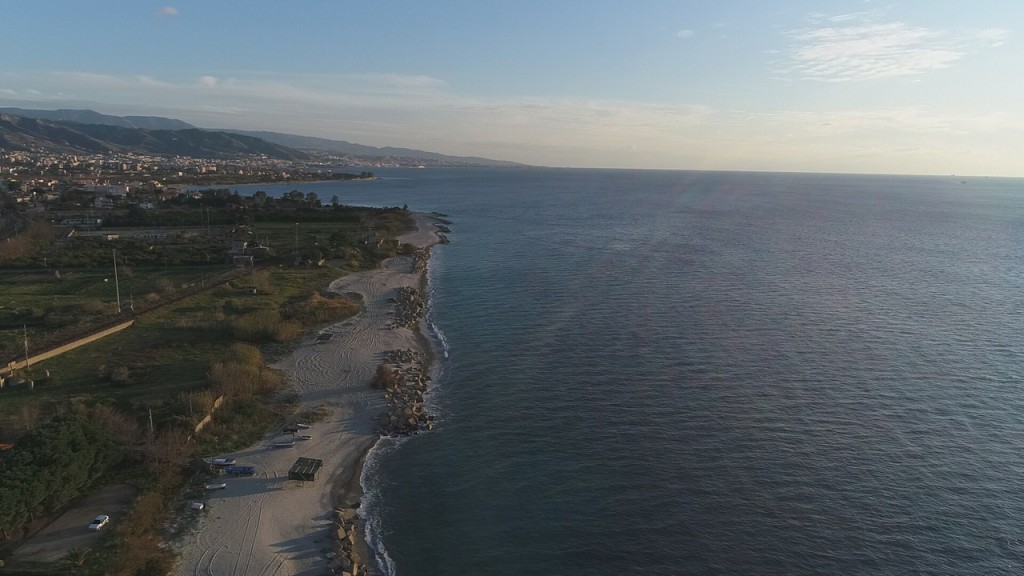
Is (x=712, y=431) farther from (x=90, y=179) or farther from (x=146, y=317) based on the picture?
(x=90, y=179)

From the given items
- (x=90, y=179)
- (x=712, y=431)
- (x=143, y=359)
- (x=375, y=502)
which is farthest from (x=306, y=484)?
(x=90, y=179)

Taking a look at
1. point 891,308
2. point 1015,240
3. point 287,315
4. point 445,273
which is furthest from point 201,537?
point 1015,240

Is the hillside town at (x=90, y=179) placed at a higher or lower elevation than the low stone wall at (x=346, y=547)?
higher

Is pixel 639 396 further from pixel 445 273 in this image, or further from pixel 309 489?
pixel 445 273

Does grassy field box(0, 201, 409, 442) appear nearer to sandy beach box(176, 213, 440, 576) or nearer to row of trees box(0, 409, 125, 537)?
row of trees box(0, 409, 125, 537)

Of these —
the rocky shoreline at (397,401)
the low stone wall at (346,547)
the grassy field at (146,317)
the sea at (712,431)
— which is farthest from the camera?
the grassy field at (146,317)

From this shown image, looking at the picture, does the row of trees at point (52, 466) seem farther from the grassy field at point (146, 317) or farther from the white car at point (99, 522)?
the grassy field at point (146, 317)

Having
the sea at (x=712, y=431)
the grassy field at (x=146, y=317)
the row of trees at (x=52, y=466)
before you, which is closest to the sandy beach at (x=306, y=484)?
the sea at (x=712, y=431)
